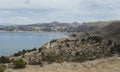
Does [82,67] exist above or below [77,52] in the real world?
above

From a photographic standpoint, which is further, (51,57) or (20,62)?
(51,57)

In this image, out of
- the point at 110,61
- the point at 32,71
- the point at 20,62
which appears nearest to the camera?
the point at 32,71

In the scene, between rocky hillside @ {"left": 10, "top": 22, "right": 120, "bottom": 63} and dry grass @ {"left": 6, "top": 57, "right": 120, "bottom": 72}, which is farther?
rocky hillside @ {"left": 10, "top": 22, "right": 120, "bottom": 63}

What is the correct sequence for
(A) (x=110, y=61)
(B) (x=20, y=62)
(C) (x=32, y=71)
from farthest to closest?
(A) (x=110, y=61) < (B) (x=20, y=62) < (C) (x=32, y=71)

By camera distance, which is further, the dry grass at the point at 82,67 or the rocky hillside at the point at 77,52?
the rocky hillside at the point at 77,52

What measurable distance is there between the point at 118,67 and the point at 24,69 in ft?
18.3

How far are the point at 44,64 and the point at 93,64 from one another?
3176 millimetres

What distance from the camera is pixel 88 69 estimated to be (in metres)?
18.8

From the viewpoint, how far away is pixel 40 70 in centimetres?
1836

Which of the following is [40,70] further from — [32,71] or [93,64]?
[93,64]

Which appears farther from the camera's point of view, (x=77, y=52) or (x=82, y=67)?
(x=77, y=52)

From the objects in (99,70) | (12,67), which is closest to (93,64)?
(99,70)

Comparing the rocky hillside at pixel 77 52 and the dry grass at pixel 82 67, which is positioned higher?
the dry grass at pixel 82 67

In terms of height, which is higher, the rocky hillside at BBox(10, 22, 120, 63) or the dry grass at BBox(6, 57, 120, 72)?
the dry grass at BBox(6, 57, 120, 72)
